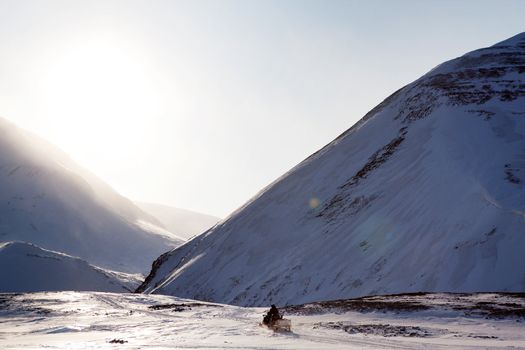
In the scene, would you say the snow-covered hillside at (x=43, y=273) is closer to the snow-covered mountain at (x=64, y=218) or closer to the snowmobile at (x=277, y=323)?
the snow-covered mountain at (x=64, y=218)

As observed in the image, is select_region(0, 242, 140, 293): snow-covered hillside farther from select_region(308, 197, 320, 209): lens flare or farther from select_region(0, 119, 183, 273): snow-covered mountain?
select_region(0, 119, 183, 273): snow-covered mountain

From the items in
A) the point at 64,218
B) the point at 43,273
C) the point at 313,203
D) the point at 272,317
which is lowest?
the point at 43,273

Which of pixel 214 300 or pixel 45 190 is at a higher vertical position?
pixel 45 190

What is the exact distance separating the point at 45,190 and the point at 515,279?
161764mm

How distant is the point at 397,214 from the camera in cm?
4081

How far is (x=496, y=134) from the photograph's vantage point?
47.0m

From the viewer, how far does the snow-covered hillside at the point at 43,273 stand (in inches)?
3118

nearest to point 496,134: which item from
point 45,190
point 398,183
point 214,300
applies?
point 398,183

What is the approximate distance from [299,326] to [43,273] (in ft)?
238

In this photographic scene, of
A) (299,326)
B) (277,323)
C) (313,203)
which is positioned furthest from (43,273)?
(277,323)

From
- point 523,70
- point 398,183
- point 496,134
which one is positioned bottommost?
point 398,183

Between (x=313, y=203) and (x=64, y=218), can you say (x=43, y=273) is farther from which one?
(x=64, y=218)

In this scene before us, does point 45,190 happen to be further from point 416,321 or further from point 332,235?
point 416,321

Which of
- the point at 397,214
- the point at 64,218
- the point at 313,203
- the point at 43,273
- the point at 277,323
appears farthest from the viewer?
the point at 64,218
